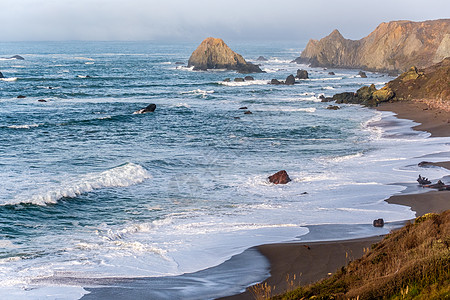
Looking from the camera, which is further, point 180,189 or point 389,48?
point 389,48

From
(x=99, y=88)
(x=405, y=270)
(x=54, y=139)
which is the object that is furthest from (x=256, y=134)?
(x=99, y=88)

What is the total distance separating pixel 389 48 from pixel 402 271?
97743 millimetres

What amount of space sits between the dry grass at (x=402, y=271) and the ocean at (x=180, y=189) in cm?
312

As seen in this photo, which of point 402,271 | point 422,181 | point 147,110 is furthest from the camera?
point 147,110

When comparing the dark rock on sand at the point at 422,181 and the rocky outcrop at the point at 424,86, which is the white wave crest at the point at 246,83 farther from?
the dark rock on sand at the point at 422,181

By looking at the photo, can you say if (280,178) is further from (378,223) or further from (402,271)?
(402,271)

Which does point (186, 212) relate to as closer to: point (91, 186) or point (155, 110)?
point (91, 186)

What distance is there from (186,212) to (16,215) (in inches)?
225

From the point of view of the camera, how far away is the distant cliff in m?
92.1

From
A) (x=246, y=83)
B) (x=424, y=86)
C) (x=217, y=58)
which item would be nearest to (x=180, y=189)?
(x=424, y=86)

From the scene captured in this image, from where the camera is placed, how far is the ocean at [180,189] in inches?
482

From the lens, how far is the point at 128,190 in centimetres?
2005

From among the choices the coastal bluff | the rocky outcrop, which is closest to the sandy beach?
the rocky outcrop

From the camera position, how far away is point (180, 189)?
65.9ft
